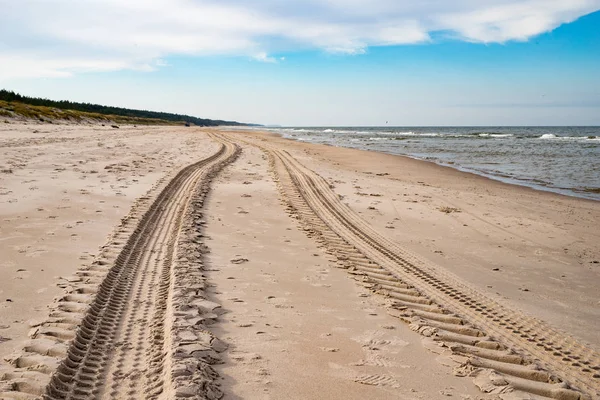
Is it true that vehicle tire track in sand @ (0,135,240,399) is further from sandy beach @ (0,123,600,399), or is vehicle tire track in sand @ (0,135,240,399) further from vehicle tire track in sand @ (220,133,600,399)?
vehicle tire track in sand @ (220,133,600,399)

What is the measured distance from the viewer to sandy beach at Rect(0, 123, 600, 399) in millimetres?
2998

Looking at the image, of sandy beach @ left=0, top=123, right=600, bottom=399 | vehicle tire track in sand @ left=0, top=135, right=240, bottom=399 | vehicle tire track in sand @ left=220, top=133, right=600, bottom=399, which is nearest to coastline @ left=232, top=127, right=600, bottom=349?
sandy beach @ left=0, top=123, right=600, bottom=399

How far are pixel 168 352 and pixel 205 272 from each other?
6.09ft

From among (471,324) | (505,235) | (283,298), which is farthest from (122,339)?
(505,235)

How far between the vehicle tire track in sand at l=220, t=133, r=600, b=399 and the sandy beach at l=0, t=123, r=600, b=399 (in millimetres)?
19

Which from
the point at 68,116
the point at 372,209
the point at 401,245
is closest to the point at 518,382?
the point at 401,245

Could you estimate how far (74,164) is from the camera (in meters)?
12.8

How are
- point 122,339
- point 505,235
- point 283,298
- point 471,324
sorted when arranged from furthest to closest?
point 505,235, point 283,298, point 471,324, point 122,339

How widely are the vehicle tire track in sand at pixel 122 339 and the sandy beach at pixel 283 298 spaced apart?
0.05ft

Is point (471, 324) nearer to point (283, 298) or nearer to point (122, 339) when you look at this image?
point (283, 298)

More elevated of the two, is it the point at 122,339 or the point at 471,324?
the point at 122,339

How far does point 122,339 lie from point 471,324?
9.91 feet

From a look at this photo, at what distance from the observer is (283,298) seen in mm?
4430

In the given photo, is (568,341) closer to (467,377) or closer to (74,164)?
(467,377)
